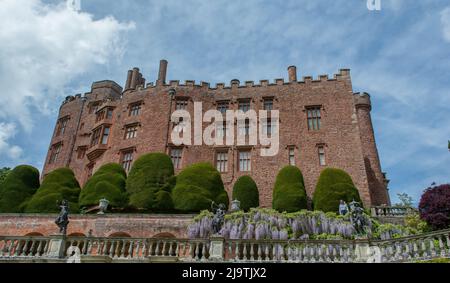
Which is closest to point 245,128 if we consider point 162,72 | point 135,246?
point 162,72

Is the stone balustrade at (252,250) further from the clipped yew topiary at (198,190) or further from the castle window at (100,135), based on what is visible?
the castle window at (100,135)

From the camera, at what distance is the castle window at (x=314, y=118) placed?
2781cm

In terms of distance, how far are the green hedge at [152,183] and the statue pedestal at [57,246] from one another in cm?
1024

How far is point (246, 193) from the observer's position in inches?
947

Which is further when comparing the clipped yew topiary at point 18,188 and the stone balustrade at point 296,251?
the clipped yew topiary at point 18,188

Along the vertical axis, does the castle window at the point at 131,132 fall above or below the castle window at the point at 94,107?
below

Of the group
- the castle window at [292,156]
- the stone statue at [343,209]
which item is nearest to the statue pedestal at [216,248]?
the stone statue at [343,209]

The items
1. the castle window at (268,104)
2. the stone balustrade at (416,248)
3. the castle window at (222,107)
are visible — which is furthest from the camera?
the castle window at (222,107)

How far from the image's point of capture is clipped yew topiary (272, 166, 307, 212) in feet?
73.4

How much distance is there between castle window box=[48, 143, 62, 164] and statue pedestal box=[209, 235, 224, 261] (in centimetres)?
2604

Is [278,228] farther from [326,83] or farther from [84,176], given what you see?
[84,176]
